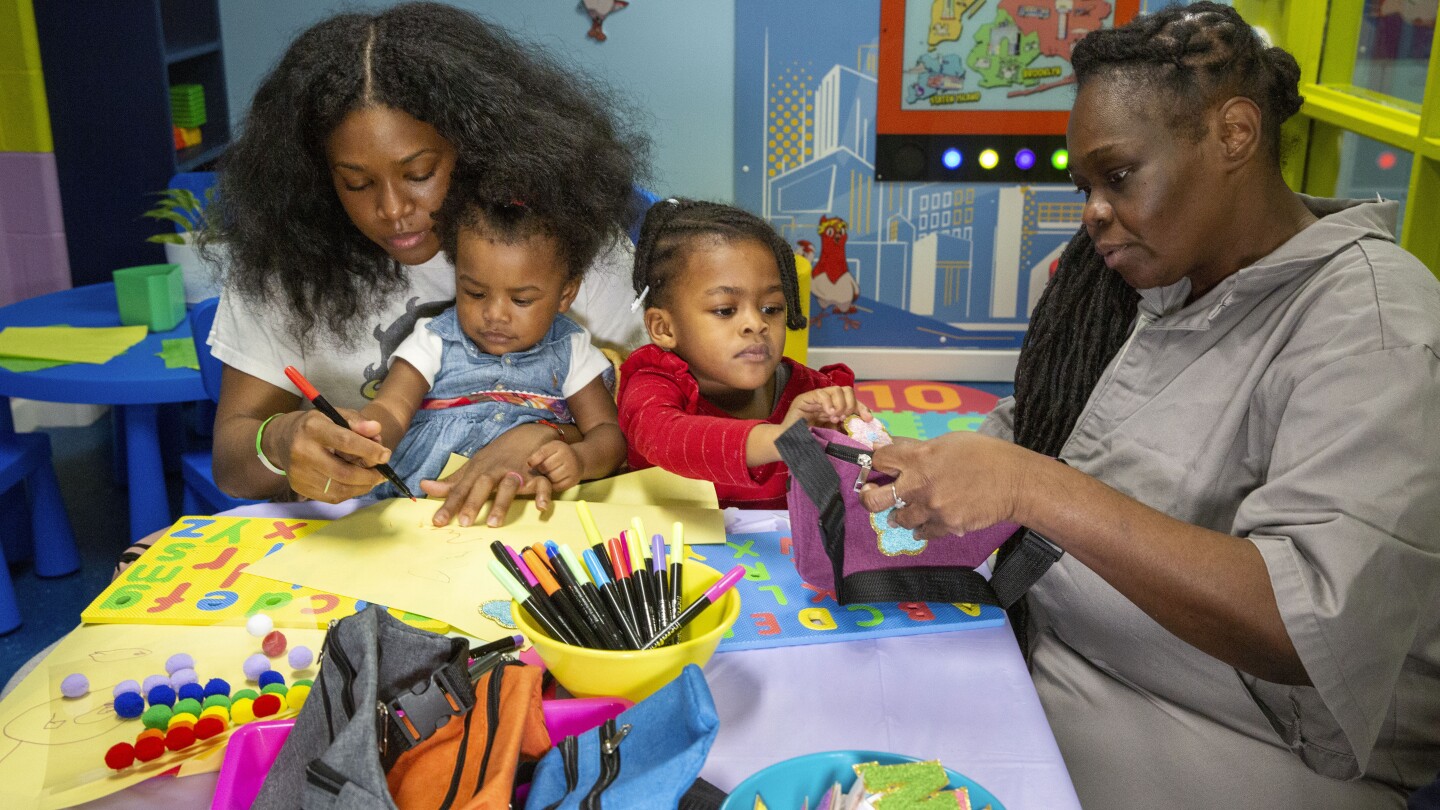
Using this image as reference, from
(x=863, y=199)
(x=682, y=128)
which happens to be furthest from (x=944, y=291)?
(x=682, y=128)

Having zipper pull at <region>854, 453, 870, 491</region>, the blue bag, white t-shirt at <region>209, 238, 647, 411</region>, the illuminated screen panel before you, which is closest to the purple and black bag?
zipper pull at <region>854, 453, 870, 491</region>

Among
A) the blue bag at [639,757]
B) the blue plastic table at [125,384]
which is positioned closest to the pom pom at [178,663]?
the blue bag at [639,757]

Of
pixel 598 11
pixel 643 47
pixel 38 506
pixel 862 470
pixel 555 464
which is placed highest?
pixel 598 11

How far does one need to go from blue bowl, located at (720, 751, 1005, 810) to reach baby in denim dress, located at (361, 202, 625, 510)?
75 cm

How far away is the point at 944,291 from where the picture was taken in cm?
446

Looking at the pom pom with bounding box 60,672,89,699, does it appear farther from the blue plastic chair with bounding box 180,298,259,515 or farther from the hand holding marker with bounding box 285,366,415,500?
the blue plastic chair with bounding box 180,298,259,515

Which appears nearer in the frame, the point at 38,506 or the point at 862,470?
the point at 862,470

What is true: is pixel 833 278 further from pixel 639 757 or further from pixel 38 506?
pixel 639 757

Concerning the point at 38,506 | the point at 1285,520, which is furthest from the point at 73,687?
the point at 38,506

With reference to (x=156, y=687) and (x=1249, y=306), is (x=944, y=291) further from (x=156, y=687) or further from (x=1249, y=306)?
(x=156, y=687)

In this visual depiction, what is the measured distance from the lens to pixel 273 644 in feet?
3.77

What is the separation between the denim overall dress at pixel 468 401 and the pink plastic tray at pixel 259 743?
0.81 meters

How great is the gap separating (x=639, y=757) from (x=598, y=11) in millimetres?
3704

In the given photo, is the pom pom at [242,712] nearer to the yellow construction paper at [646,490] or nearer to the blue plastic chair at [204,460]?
the yellow construction paper at [646,490]
